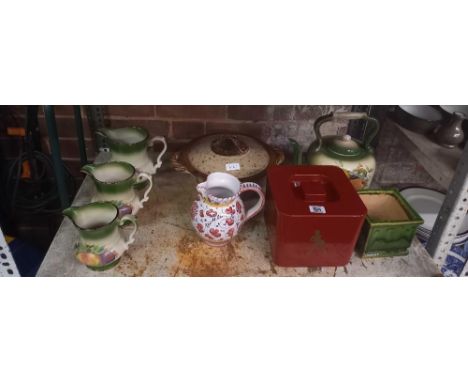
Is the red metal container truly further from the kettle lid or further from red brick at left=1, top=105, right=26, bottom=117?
red brick at left=1, top=105, right=26, bottom=117

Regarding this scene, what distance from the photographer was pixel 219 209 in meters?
0.83

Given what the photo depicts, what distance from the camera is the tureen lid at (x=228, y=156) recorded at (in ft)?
3.24

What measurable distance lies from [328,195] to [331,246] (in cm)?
11

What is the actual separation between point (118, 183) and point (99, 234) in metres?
0.14

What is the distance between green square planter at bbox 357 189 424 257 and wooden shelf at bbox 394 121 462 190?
12 centimetres

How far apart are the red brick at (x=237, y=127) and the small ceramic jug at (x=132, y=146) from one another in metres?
0.25

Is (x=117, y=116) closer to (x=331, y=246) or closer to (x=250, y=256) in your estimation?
(x=250, y=256)

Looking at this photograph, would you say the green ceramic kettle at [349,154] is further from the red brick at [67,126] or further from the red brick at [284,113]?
the red brick at [67,126]

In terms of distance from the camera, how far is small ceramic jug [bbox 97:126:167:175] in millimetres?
974

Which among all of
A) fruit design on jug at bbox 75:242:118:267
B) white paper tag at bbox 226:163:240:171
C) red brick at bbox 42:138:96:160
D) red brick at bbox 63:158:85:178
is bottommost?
red brick at bbox 63:158:85:178

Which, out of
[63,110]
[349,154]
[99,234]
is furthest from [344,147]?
[63,110]

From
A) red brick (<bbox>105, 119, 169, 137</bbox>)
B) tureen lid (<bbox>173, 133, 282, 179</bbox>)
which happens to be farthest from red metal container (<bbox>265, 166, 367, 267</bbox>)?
red brick (<bbox>105, 119, 169, 137</bbox>)

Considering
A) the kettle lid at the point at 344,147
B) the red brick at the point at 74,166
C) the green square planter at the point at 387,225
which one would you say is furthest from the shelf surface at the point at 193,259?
the red brick at the point at 74,166

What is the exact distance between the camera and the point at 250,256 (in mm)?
882
